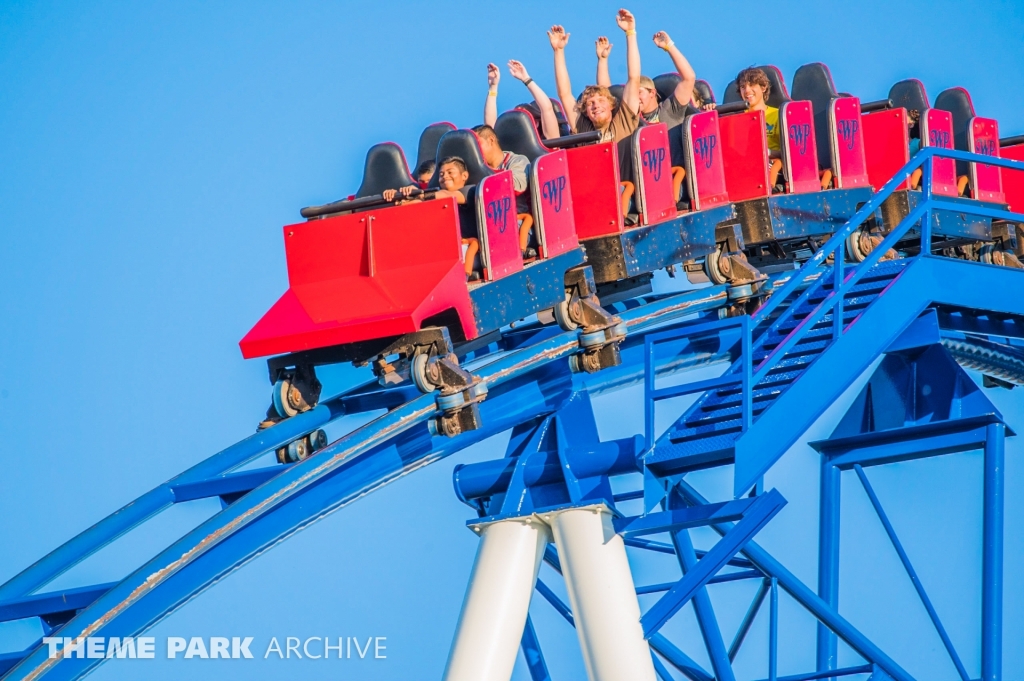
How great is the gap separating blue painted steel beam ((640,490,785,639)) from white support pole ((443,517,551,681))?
21.3 inches

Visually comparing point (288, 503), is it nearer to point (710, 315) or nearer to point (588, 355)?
point (588, 355)

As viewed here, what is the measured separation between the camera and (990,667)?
7121 millimetres

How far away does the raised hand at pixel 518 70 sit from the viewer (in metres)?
8.51

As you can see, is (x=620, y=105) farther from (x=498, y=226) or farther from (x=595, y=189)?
(x=498, y=226)

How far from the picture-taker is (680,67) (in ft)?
27.2

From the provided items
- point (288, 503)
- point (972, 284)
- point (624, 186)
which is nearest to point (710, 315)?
point (624, 186)

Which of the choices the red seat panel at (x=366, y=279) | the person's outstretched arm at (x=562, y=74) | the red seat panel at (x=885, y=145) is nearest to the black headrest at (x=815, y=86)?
the red seat panel at (x=885, y=145)

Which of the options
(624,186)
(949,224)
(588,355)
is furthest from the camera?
(949,224)

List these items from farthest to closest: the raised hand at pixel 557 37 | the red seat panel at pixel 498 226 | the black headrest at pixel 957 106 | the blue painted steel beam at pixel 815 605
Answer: the black headrest at pixel 957 106
the raised hand at pixel 557 37
the blue painted steel beam at pixel 815 605
the red seat panel at pixel 498 226

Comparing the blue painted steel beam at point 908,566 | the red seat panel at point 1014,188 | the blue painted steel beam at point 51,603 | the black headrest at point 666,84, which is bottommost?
the blue painted steel beam at point 908,566

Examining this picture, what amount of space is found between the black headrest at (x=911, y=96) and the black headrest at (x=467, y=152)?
3.74 metres

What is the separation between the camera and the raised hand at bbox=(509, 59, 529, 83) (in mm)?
8508

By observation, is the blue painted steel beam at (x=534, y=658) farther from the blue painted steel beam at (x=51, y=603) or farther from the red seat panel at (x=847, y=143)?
the red seat panel at (x=847, y=143)

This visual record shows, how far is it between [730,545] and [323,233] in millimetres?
2068
